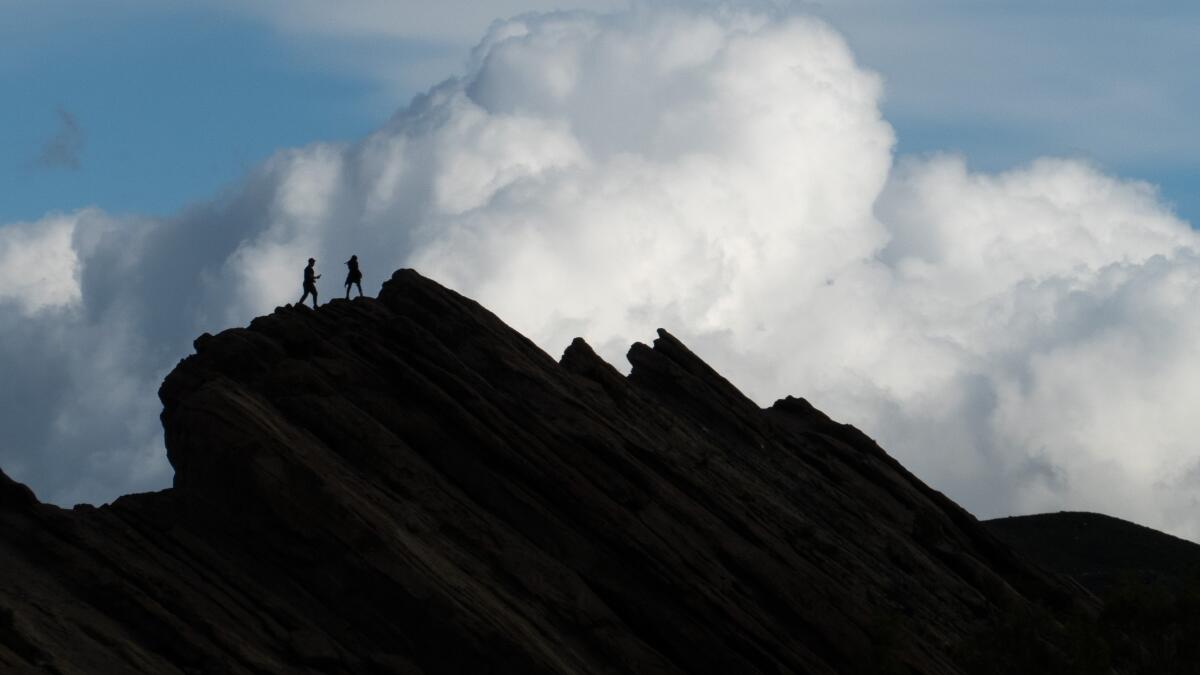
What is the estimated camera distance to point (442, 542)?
6306 centimetres

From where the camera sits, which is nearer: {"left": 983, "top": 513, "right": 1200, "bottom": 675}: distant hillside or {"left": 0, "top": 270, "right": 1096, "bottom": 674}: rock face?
{"left": 0, "top": 270, "right": 1096, "bottom": 674}: rock face

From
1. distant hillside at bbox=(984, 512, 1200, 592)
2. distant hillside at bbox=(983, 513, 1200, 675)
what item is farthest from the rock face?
distant hillside at bbox=(984, 512, 1200, 592)

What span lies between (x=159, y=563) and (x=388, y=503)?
878 cm

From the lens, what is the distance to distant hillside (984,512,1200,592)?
419 feet

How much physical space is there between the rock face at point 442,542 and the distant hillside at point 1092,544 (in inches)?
2043

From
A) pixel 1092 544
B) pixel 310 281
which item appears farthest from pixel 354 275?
pixel 1092 544

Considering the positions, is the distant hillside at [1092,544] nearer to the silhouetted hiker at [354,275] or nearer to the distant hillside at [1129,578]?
the distant hillside at [1129,578]

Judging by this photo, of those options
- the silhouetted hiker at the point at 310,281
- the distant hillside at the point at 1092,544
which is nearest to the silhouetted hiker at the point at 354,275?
the silhouetted hiker at the point at 310,281

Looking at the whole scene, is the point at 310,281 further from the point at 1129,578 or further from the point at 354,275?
the point at 1129,578

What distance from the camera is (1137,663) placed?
73.3 m

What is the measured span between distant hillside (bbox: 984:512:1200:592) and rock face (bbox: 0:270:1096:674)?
5188 centimetres

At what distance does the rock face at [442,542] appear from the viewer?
5775 cm

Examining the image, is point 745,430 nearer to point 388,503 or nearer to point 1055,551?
point 388,503

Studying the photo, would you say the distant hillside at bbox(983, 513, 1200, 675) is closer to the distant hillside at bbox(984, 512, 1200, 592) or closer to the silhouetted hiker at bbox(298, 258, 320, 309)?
the distant hillside at bbox(984, 512, 1200, 592)
